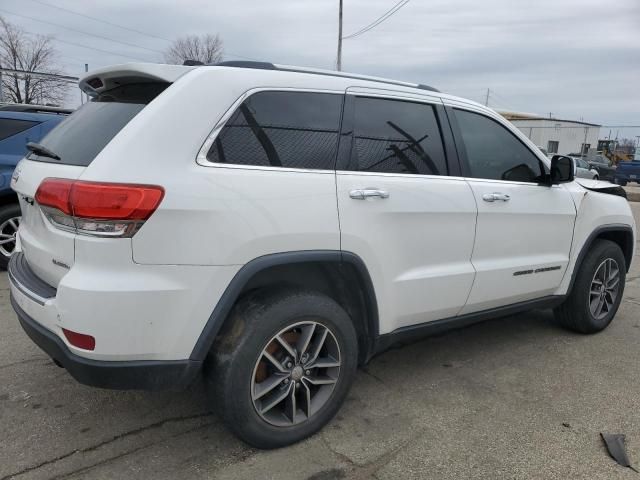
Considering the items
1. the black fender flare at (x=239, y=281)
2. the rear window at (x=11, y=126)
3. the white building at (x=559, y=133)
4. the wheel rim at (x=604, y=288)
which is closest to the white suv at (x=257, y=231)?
the black fender flare at (x=239, y=281)

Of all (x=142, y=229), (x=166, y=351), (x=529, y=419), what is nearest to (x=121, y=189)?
(x=142, y=229)

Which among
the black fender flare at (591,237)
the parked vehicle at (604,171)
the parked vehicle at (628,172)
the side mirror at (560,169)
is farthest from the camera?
the parked vehicle at (604,171)

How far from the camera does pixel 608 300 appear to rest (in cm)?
472

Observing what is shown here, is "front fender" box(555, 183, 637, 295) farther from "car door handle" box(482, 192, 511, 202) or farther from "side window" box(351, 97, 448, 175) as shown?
"side window" box(351, 97, 448, 175)

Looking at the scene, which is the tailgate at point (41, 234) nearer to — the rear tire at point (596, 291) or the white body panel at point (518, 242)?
the white body panel at point (518, 242)

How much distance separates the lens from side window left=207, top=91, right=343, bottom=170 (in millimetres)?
2480

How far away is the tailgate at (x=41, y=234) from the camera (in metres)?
2.30

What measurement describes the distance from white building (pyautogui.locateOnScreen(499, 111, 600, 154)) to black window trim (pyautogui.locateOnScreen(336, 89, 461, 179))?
40267mm

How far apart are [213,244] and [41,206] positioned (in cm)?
84

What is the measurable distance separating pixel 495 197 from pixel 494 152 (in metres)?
0.40

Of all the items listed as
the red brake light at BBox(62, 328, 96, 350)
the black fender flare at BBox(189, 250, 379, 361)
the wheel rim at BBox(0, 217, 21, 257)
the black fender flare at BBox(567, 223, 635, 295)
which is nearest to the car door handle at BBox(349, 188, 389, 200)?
the black fender flare at BBox(189, 250, 379, 361)

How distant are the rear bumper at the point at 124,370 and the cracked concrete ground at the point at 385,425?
1.63 ft

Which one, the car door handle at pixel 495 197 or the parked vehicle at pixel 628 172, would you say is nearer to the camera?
the car door handle at pixel 495 197

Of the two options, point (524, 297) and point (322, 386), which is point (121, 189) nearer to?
point (322, 386)
